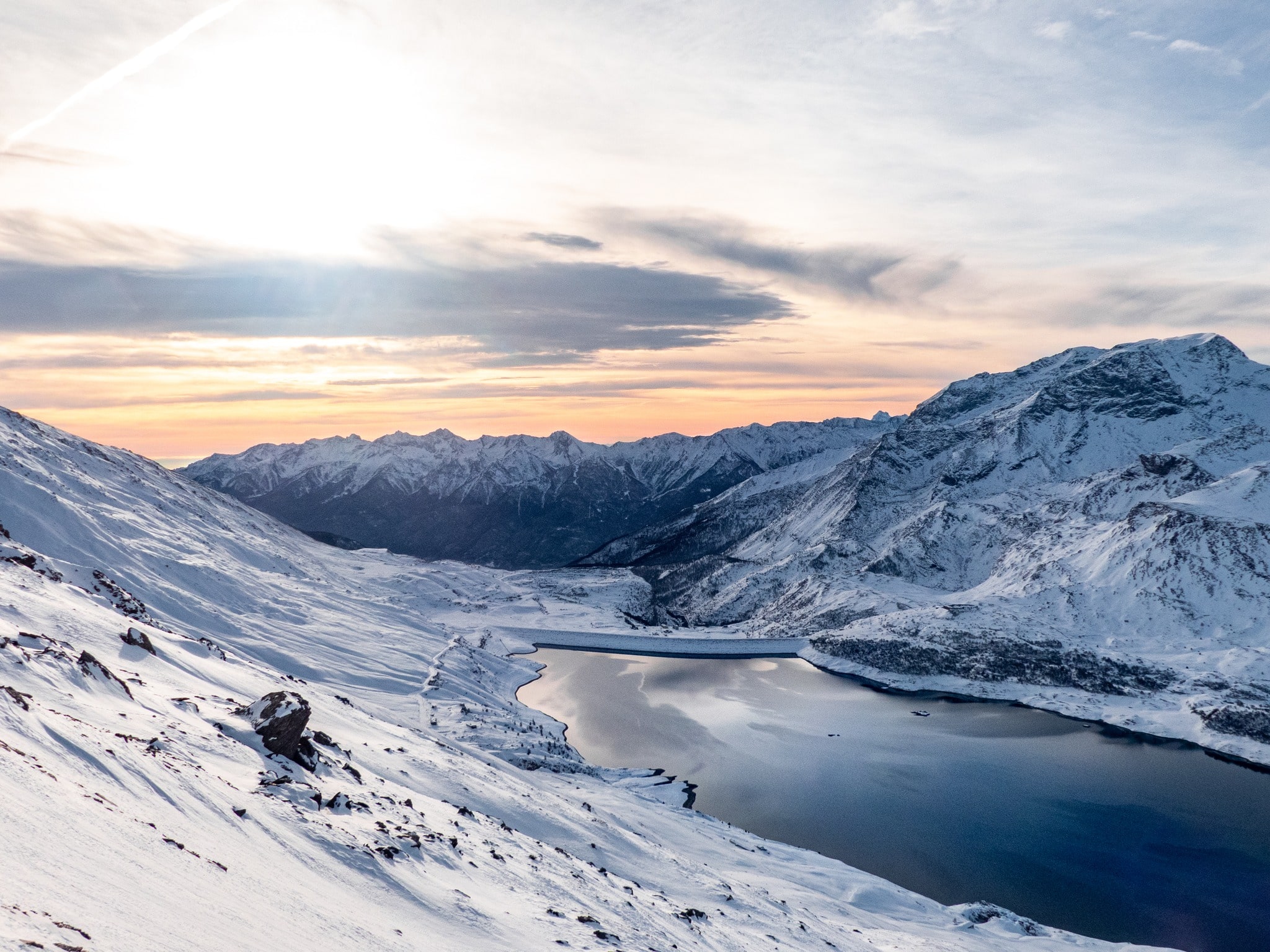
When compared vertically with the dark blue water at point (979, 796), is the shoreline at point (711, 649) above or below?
below

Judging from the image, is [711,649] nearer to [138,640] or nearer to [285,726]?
[138,640]

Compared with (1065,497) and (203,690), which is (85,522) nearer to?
(203,690)

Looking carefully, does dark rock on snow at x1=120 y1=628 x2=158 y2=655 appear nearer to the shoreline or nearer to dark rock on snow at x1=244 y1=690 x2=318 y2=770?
dark rock on snow at x1=244 y1=690 x2=318 y2=770

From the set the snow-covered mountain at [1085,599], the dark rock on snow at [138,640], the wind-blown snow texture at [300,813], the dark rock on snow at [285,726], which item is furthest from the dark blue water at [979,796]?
the dark rock on snow at [138,640]

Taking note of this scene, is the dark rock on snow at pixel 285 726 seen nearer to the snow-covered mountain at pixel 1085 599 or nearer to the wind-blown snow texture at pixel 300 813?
the wind-blown snow texture at pixel 300 813

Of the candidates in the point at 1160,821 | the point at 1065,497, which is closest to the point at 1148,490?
the point at 1065,497
